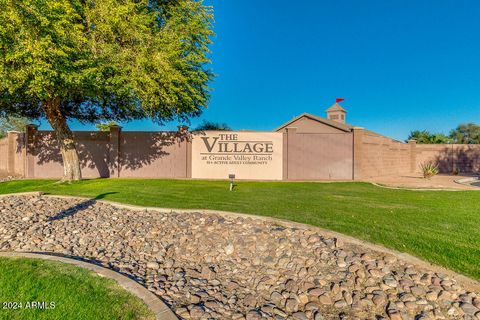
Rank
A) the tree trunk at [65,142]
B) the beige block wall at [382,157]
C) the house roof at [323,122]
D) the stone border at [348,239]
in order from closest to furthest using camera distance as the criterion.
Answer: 1. the stone border at [348,239]
2. the tree trunk at [65,142]
3. the beige block wall at [382,157]
4. the house roof at [323,122]

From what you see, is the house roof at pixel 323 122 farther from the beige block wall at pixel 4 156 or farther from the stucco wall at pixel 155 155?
the beige block wall at pixel 4 156

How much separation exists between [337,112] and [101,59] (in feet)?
97.2

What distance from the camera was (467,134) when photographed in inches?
1713

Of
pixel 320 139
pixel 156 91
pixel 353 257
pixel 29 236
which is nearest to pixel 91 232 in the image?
pixel 29 236

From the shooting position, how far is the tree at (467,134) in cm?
4234

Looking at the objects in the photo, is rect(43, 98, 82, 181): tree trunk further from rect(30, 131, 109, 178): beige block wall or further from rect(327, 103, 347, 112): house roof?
rect(327, 103, 347, 112): house roof

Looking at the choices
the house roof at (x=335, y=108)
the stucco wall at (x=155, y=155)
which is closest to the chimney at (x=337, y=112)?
the house roof at (x=335, y=108)

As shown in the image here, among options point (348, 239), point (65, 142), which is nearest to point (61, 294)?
point (348, 239)

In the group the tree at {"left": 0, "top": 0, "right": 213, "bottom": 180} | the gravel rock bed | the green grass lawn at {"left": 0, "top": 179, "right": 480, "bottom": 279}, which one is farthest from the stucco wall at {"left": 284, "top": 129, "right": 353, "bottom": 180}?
the gravel rock bed

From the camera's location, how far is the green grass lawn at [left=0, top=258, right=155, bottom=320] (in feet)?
9.02

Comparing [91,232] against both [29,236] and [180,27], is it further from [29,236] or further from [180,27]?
[180,27]

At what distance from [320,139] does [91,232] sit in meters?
13.8

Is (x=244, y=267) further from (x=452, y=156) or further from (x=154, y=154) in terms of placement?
(x=452, y=156)

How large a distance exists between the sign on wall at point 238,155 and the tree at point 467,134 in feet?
130
